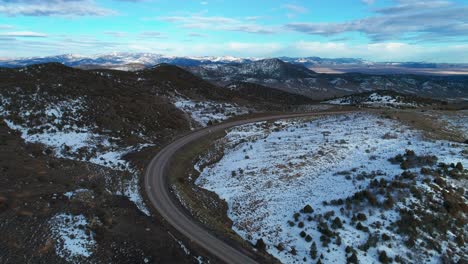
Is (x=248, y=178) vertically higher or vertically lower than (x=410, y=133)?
lower

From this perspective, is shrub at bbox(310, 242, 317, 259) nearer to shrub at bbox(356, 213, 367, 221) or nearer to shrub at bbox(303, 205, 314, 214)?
shrub at bbox(303, 205, 314, 214)

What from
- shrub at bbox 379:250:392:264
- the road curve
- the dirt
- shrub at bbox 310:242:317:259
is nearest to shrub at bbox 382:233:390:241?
shrub at bbox 379:250:392:264

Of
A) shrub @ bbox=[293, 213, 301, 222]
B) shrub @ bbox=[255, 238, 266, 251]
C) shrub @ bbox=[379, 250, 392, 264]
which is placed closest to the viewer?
shrub @ bbox=[379, 250, 392, 264]

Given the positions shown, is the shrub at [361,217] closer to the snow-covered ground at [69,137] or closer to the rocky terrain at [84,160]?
the rocky terrain at [84,160]

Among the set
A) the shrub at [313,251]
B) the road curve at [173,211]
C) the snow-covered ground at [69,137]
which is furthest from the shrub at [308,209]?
the snow-covered ground at [69,137]

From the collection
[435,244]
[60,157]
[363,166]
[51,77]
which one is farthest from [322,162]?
[51,77]

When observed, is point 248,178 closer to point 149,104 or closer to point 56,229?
point 56,229
